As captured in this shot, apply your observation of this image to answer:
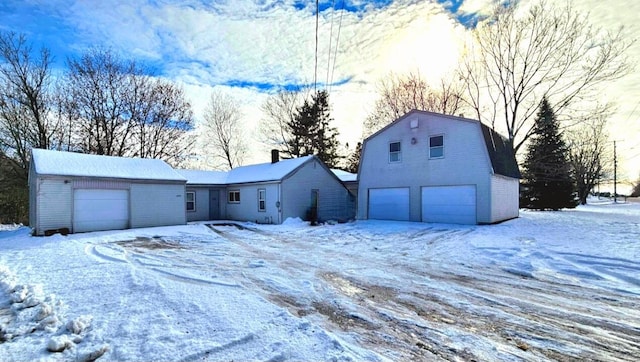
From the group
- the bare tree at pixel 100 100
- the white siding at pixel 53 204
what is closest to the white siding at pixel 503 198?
the white siding at pixel 53 204

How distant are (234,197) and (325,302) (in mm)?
16765

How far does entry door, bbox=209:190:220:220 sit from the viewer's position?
69.5 ft

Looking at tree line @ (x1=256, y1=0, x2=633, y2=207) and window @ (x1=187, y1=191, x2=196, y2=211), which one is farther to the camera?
window @ (x1=187, y1=191, x2=196, y2=211)

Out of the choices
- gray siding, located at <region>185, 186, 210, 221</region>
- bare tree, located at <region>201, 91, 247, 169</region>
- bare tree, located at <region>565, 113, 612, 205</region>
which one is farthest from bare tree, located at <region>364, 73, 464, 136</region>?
gray siding, located at <region>185, 186, 210, 221</region>

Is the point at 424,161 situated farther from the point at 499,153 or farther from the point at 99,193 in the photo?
the point at 99,193

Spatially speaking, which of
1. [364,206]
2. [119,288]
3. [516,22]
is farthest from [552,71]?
[119,288]

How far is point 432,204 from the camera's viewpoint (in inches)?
632

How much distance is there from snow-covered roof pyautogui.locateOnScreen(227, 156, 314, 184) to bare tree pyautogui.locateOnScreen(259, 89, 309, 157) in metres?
12.2

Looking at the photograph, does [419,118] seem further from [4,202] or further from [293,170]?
[4,202]

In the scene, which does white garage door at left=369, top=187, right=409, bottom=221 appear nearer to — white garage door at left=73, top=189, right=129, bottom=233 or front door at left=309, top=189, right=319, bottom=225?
front door at left=309, top=189, right=319, bottom=225

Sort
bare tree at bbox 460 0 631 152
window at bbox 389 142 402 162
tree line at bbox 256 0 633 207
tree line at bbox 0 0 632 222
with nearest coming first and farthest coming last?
1. window at bbox 389 142 402 162
2. bare tree at bbox 460 0 631 152
3. tree line at bbox 256 0 633 207
4. tree line at bbox 0 0 632 222

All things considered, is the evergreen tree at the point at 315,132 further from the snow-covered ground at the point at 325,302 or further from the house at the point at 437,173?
the snow-covered ground at the point at 325,302

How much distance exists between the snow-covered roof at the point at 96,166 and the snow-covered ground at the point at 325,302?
4.70m

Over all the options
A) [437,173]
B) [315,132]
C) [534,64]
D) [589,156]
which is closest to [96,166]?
[437,173]
